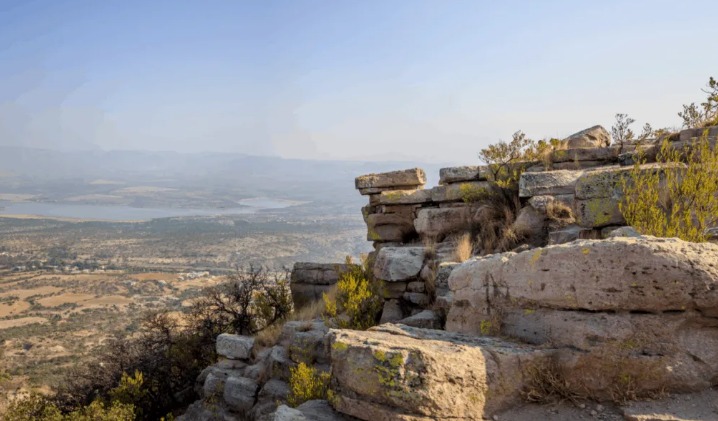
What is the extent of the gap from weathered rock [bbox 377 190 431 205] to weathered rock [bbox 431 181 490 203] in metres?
0.30

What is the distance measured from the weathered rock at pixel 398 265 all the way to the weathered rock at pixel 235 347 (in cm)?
415

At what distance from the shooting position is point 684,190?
6379 millimetres

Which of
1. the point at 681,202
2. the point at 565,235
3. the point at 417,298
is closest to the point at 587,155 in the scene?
the point at 565,235

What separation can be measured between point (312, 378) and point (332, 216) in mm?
188047

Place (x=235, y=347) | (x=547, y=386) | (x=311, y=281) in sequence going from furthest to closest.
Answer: (x=311, y=281), (x=235, y=347), (x=547, y=386)

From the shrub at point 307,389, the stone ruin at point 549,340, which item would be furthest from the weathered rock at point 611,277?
the shrub at point 307,389

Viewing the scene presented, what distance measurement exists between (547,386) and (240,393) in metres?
8.04

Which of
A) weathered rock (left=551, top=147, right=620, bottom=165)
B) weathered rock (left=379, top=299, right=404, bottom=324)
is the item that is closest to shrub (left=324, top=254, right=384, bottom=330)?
weathered rock (left=379, top=299, right=404, bottom=324)

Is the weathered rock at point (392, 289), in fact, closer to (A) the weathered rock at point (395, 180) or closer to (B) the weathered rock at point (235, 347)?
(B) the weathered rock at point (235, 347)

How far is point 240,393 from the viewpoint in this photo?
10.6 metres

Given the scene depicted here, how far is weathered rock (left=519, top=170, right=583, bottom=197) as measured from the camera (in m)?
9.75

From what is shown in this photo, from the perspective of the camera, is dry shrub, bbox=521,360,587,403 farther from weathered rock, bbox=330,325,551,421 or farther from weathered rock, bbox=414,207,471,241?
weathered rock, bbox=414,207,471,241

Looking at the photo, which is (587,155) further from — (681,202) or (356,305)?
(356,305)

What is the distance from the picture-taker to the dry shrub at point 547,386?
462cm
